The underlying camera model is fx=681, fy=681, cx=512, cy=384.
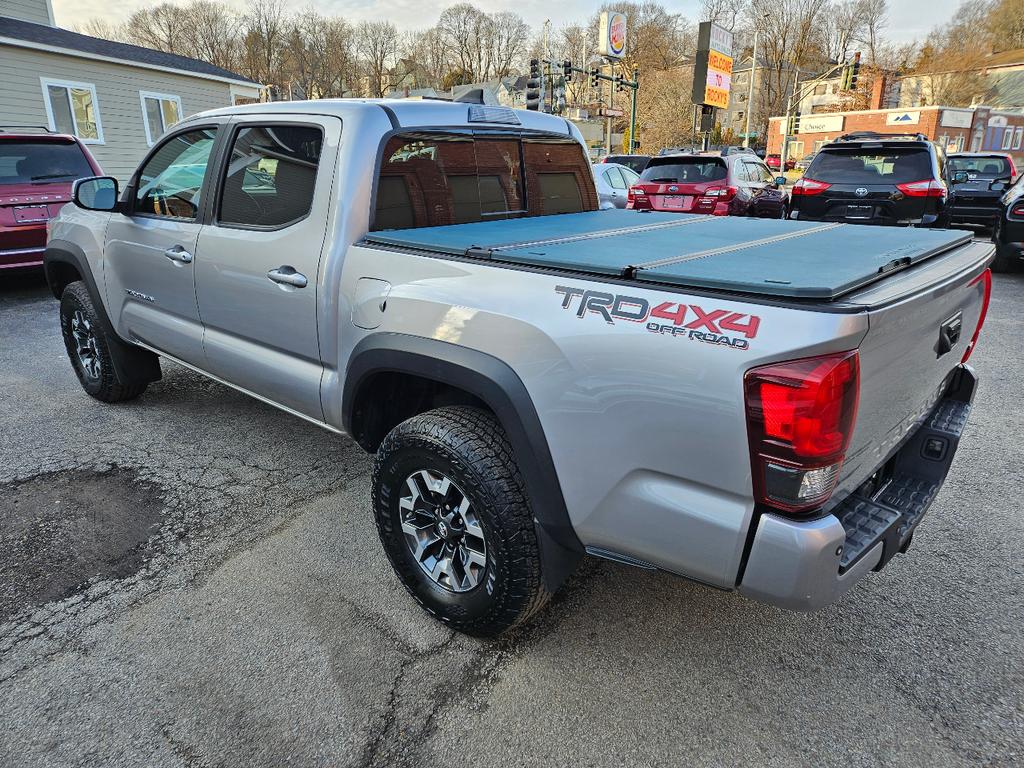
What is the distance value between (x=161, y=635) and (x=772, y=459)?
7.38ft

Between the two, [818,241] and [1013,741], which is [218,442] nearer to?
[818,241]

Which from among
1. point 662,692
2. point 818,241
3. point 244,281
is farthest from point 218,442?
point 818,241

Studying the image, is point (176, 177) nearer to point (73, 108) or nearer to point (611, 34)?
point (73, 108)

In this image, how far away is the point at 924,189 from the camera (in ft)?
29.4

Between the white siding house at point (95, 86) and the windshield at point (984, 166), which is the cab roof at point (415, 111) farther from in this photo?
the white siding house at point (95, 86)

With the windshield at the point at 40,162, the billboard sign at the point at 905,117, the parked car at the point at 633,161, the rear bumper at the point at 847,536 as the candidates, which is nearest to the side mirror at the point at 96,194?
the rear bumper at the point at 847,536

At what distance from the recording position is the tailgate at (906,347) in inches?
69.4

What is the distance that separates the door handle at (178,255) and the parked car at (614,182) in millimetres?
9538

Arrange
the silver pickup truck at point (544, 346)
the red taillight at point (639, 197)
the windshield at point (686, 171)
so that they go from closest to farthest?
the silver pickup truck at point (544, 346) < the windshield at point (686, 171) < the red taillight at point (639, 197)

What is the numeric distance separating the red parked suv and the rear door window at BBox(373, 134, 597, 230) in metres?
6.32

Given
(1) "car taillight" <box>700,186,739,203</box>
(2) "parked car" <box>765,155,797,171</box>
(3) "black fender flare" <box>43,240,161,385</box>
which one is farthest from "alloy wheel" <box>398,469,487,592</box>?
(2) "parked car" <box>765,155,797,171</box>

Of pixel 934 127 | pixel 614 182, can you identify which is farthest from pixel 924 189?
pixel 934 127

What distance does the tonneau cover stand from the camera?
5.98 ft

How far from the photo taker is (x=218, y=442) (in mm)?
4223
